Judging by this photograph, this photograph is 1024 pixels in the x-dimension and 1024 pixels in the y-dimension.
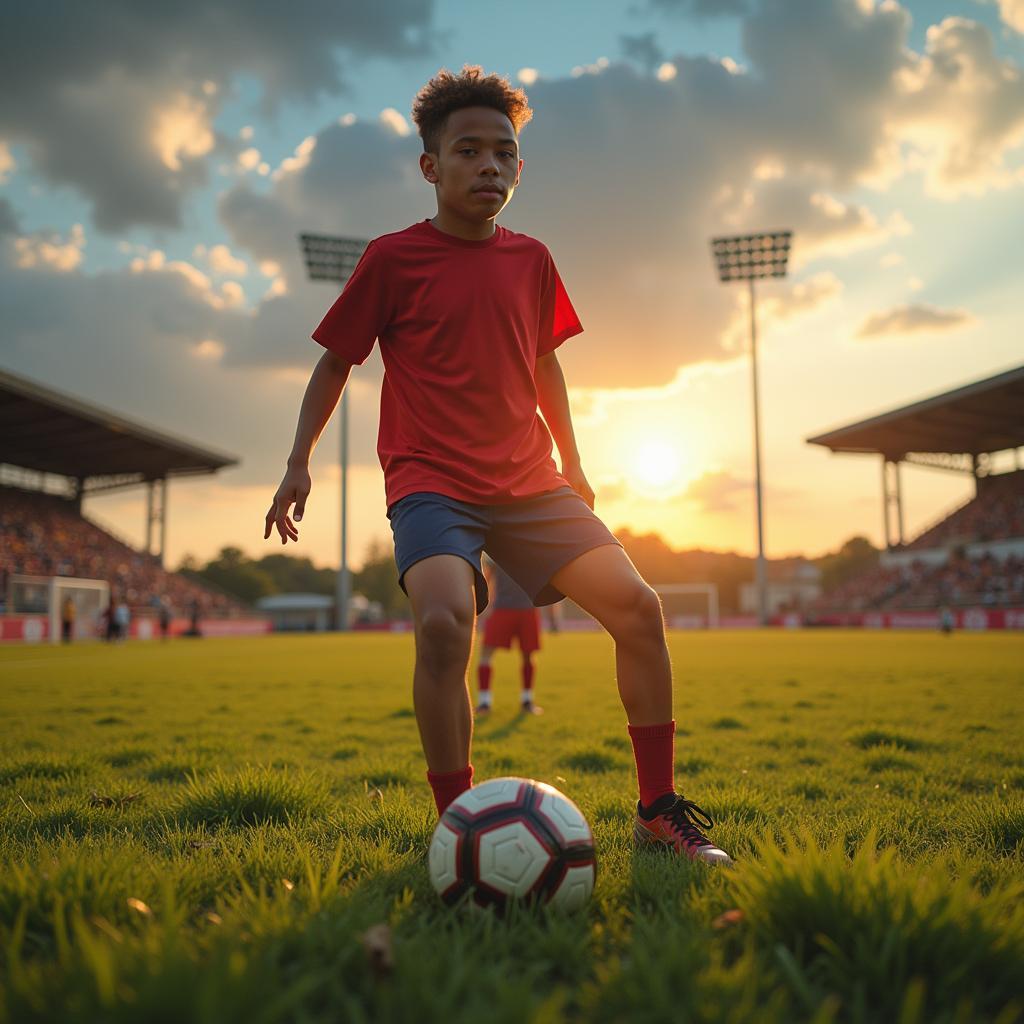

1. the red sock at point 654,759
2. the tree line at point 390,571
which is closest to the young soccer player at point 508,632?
the red sock at point 654,759

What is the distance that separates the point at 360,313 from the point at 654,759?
1.83 meters

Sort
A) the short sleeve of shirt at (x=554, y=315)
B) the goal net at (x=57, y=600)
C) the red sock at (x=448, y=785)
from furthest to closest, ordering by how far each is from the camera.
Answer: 1. the goal net at (x=57, y=600)
2. the short sleeve of shirt at (x=554, y=315)
3. the red sock at (x=448, y=785)

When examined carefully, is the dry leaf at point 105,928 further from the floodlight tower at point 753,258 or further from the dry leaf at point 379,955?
the floodlight tower at point 753,258

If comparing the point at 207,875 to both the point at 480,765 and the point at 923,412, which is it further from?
the point at 923,412

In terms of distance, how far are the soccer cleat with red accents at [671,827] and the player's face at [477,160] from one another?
2081 millimetres

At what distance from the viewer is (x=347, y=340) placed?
2945 millimetres

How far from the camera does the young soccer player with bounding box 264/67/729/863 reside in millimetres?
2678

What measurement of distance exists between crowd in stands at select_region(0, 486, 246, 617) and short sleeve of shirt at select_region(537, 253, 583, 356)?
1406 inches

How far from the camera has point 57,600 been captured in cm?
3359

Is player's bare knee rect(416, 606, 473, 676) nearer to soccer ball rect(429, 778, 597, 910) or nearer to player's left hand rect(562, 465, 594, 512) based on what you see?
soccer ball rect(429, 778, 597, 910)

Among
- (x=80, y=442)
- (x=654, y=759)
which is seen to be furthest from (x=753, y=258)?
(x=654, y=759)

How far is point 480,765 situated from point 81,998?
3.40 metres

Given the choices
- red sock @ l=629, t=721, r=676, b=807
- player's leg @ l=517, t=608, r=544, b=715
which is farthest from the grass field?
player's leg @ l=517, t=608, r=544, b=715

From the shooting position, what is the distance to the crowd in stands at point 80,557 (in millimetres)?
37156
